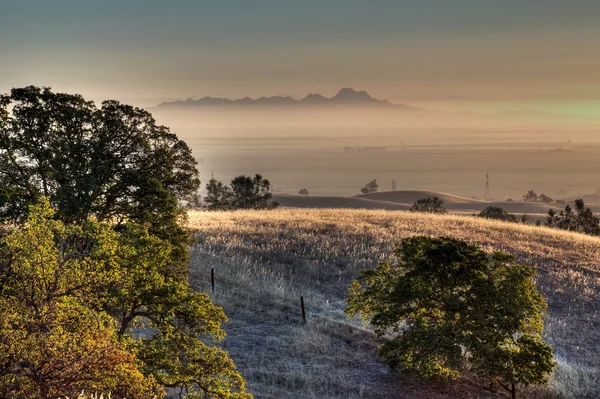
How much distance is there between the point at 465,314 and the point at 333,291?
16.1 metres

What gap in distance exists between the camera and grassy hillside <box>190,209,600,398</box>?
18.4m

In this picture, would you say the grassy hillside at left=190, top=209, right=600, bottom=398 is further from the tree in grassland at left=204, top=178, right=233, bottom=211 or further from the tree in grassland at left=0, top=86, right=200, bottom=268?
the tree in grassland at left=204, top=178, right=233, bottom=211

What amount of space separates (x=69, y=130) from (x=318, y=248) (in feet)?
68.0

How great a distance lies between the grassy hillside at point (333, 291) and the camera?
18.4 meters

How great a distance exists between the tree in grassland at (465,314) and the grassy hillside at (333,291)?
2.03 metres

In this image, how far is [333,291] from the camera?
32.3m

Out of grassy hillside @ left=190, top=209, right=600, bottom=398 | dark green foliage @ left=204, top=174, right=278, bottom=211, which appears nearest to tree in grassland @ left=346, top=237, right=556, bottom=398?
grassy hillside @ left=190, top=209, right=600, bottom=398

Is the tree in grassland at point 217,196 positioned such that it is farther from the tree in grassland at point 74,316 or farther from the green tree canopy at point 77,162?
the tree in grassland at point 74,316

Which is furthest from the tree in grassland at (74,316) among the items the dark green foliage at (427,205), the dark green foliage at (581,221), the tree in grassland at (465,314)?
the dark green foliage at (427,205)

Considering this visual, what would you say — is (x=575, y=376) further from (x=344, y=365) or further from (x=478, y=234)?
(x=478, y=234)

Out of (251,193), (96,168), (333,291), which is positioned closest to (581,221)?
(251,193)

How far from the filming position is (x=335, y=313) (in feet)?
89.1

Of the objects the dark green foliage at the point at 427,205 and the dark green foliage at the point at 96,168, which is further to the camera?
the dark green foliage at the point at 427,205

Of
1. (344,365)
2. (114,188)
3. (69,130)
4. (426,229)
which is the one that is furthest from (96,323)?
(426,229)
